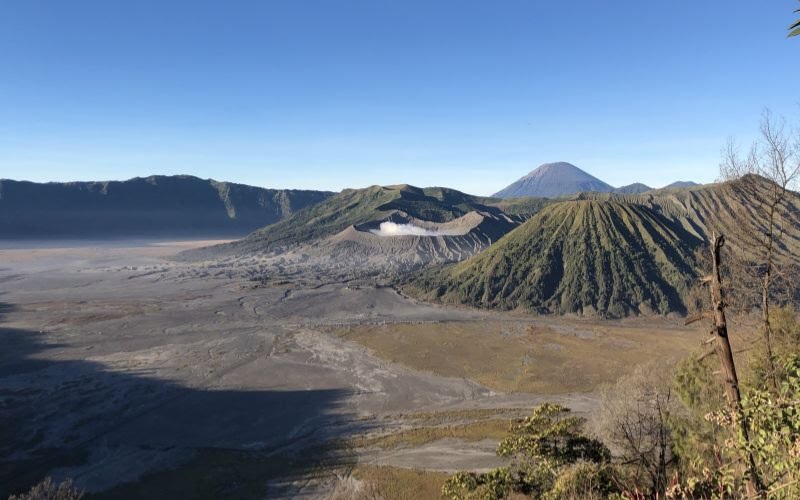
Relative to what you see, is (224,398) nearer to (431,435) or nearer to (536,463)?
(431,435)

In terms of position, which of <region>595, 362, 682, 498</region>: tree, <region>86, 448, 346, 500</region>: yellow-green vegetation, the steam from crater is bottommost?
<region>86, 448, 346, 500</region>: yellow-green vegetation

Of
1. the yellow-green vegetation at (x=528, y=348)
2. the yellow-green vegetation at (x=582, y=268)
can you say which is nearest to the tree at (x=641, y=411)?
the yellow-green vegetation at (x=528, y=348)

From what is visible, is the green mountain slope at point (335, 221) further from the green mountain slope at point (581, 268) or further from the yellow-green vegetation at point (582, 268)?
the green mountain slope at point (581, 268)

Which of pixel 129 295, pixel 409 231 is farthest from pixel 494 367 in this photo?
pixel 409 231

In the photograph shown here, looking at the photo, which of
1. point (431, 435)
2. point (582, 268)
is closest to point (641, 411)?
point (431, 435)

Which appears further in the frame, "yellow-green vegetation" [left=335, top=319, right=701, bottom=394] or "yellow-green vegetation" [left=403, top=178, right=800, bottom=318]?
"yellow-green vegetation" [left=403, top=178, right=800, bottom=318]

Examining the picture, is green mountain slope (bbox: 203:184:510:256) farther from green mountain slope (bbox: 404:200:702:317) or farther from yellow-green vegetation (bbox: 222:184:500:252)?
green mountain slope (bbox: 404:200:702:317)

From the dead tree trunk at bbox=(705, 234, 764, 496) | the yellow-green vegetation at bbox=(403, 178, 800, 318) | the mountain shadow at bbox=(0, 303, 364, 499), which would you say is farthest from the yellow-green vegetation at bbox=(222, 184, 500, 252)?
the dead tree trunk at bbox=(705, 234, 764, 496)
